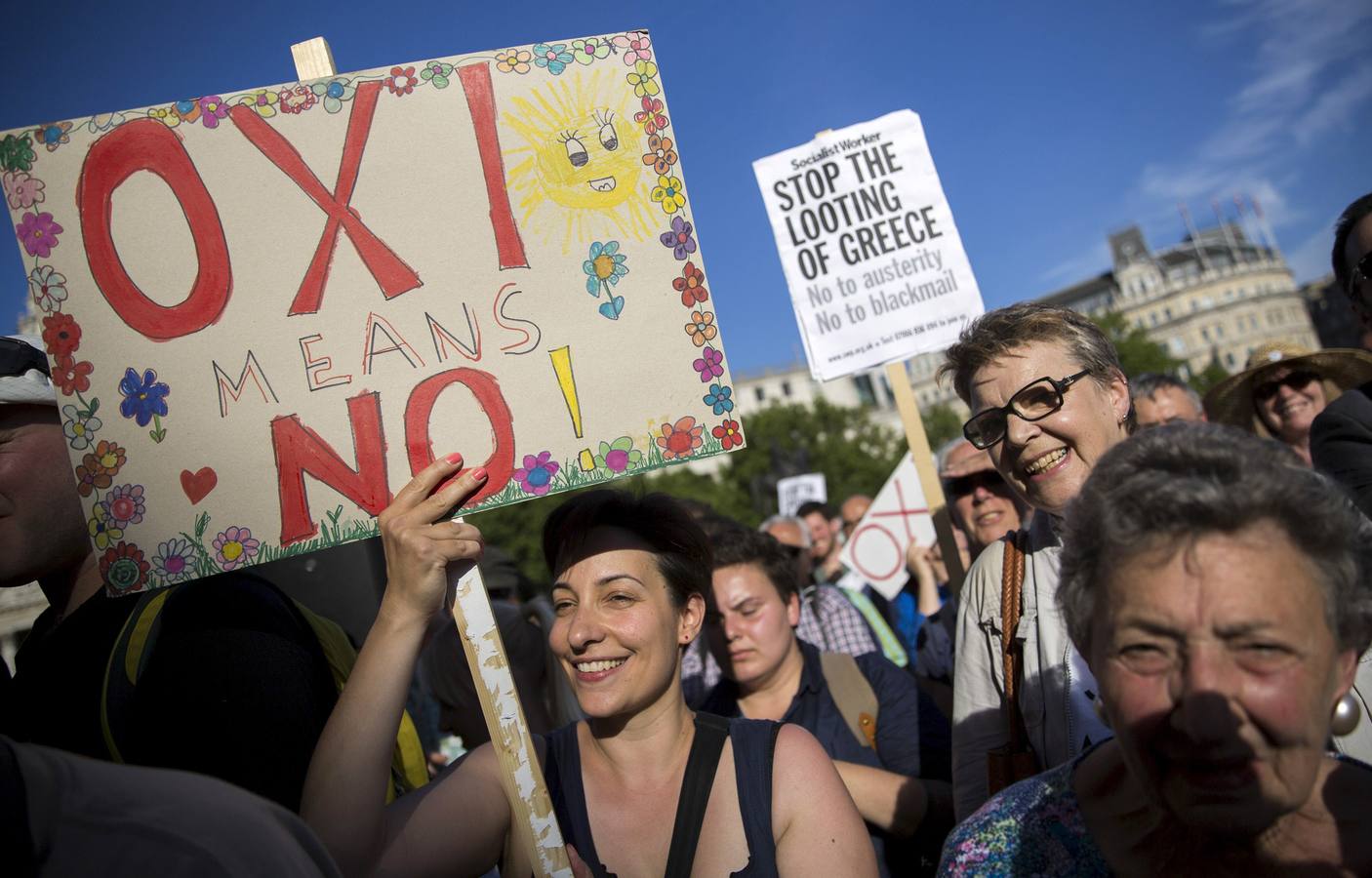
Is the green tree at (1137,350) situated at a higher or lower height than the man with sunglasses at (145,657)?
higher

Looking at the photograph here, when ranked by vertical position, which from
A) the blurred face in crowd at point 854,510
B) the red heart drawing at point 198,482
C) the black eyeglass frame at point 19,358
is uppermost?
the black eyeglass frame at point 19,358

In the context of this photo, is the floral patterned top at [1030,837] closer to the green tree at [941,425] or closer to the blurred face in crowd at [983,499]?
the blurred face in crowd at [983,499]

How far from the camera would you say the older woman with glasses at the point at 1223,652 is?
135 cm

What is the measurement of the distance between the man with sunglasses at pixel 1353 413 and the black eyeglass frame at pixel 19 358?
11.0 ft

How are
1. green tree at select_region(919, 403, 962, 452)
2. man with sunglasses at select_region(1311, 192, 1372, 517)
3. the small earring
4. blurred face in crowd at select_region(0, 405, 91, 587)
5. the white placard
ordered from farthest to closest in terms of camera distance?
green tree at select_region(919, 403, 962, 452), the white placard, man with sunglasses at select_region(1311, 192, 1372, 517), blurred face in crowd at select_region(0, 405, 91, 587), the small earring

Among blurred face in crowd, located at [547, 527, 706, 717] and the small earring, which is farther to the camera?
blurred face in crowd, located at [547, 527, 706, 717]

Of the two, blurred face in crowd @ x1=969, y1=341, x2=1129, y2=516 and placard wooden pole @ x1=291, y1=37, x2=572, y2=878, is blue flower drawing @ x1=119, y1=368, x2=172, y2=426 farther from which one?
blurred face in crowd @ x1=969, y1=341, x2=1129, y2=516

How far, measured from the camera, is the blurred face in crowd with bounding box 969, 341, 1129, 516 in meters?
2.37

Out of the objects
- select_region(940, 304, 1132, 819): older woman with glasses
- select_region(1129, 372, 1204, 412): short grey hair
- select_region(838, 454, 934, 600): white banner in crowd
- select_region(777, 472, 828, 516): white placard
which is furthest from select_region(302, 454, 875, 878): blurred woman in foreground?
select_region(777, 472, 828, 516): white placard

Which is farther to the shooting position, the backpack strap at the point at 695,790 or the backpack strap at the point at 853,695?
the backpack strap at the point at 853,695

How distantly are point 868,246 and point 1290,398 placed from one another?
2161 millimetres

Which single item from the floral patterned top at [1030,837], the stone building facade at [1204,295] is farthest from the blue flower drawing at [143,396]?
the stone building facade at [1204,295]

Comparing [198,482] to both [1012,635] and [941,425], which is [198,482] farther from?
[941,425]

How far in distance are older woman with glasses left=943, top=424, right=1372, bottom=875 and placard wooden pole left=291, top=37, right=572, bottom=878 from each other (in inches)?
36.8
